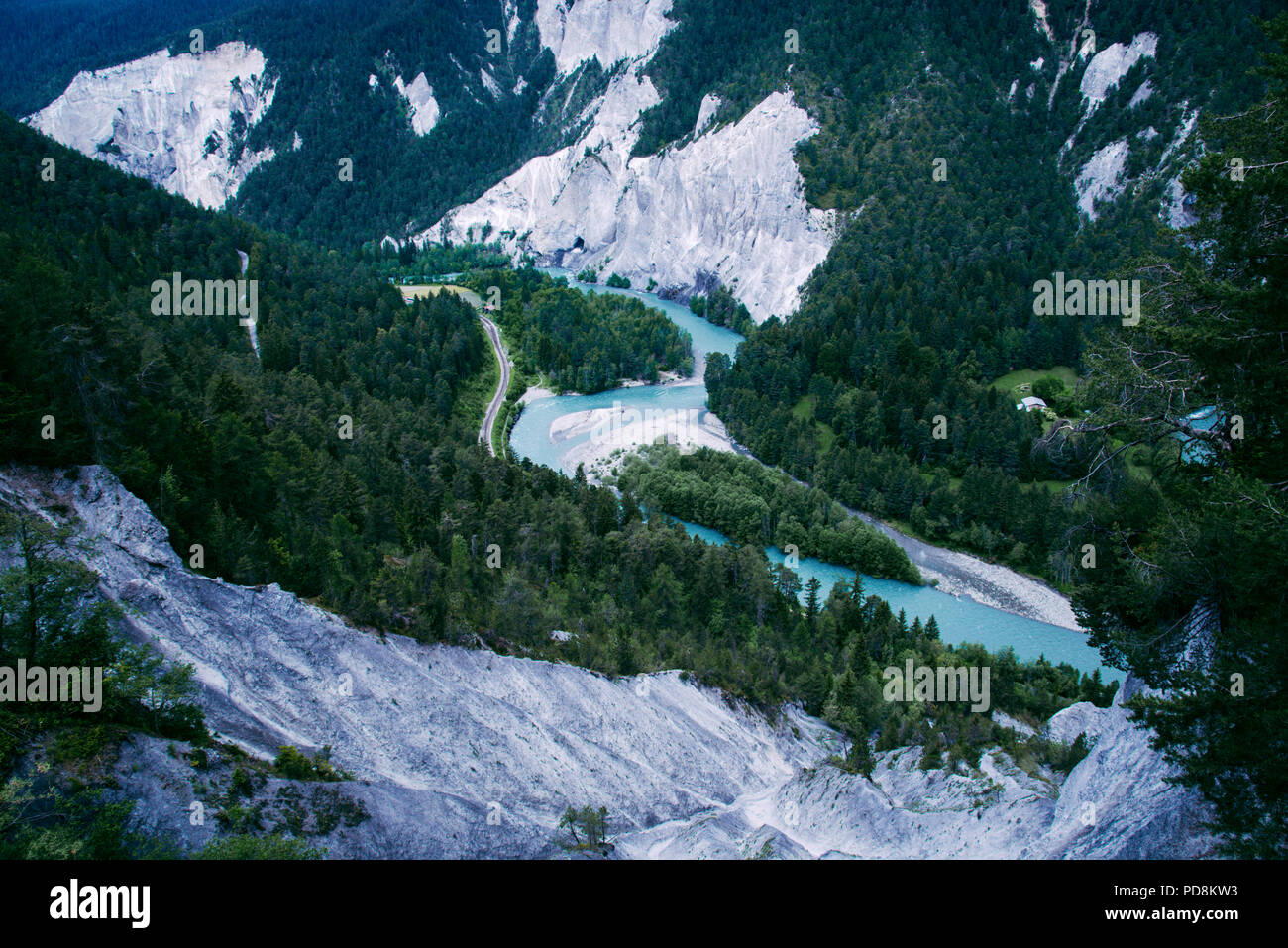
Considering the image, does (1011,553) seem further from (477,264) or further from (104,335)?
(477,264)

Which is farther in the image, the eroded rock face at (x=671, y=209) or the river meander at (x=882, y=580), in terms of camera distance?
the eroded rock face at (x=671, y=209)

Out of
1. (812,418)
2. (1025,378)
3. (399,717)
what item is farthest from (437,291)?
(399,717)

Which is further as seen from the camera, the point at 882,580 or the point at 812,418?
the point at 812,418

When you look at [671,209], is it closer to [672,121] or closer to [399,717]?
[672,121]

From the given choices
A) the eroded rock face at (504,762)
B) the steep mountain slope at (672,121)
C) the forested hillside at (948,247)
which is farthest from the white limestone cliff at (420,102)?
the eroded rock face at (504,762)

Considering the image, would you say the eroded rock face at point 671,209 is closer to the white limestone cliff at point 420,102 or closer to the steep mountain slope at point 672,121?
the steep mountain slope at point 672,121

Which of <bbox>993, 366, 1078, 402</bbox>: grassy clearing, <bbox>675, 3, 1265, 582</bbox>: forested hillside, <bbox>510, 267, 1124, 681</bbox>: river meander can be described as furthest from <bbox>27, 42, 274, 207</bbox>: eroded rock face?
<bbox>993, 366, 1078, 402</bbox>: grassy clearing
